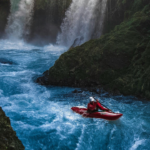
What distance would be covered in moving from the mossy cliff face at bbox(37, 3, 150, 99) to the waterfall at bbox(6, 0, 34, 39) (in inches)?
616

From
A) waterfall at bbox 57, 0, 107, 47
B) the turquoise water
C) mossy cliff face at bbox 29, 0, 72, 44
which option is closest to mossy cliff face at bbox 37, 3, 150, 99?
the turquoise water

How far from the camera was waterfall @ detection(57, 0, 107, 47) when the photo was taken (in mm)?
17797

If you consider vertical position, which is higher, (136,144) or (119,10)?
(119,10)

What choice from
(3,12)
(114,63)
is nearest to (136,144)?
(114,63)

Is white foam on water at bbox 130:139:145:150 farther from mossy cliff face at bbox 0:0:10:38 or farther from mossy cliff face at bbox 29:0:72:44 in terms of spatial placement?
mossy cliff face at bbox 0:0:10:38

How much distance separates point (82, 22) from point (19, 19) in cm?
1027

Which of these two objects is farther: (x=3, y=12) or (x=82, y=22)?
(x=3, y=12)

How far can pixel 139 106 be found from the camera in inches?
336

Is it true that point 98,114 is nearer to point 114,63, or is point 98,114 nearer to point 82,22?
point 114,63

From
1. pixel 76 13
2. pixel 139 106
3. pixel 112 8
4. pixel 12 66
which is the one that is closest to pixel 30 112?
pixel 139 106

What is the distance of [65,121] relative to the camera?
7566 mm

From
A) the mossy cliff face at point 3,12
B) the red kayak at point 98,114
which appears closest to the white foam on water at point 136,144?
the red kayak at point 98,114

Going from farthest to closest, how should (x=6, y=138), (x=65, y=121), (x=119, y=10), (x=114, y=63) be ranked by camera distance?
1. (x=119, y=10)
2. (x=114, y=63)
3. (x=65, y=121)
4. (x=6, y=138)

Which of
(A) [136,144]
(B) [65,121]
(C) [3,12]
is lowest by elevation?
(A) [136,144]
